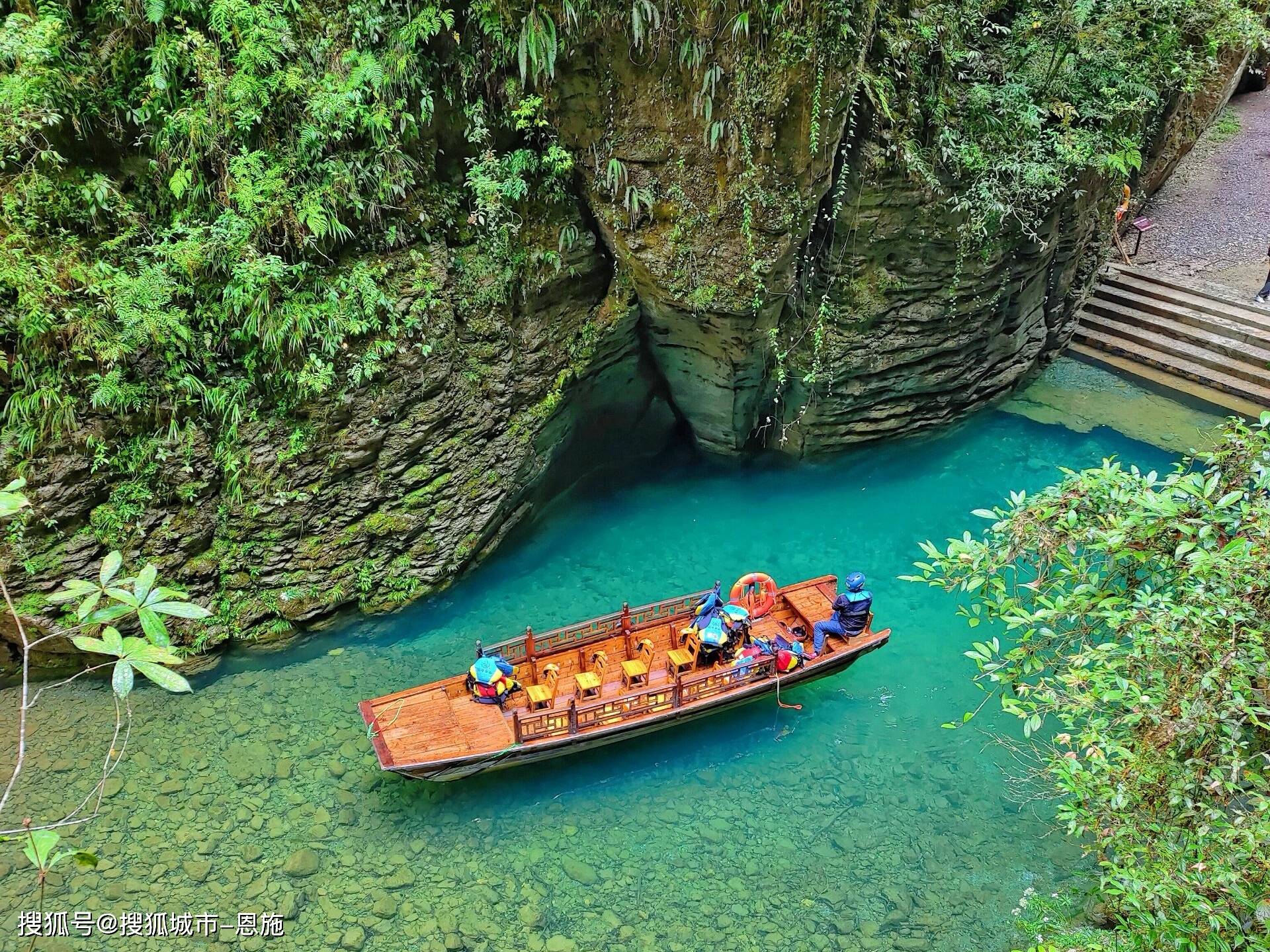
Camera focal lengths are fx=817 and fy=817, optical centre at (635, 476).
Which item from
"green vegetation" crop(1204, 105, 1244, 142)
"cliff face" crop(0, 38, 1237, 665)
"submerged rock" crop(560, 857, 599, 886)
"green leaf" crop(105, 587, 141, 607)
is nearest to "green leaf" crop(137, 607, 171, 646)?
"green leaf" crop(105, 587, 141, 607)

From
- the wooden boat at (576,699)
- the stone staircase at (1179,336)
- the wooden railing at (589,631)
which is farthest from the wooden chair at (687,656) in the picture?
the stone staircase at (1179,336)

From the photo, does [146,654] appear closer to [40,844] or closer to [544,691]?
[40,844]

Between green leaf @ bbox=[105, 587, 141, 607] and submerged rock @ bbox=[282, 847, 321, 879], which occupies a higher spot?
green leaf @ bbox=[105, 587, 141, 607]

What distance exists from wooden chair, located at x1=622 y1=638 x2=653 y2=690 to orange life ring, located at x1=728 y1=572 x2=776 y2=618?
4.15 feet

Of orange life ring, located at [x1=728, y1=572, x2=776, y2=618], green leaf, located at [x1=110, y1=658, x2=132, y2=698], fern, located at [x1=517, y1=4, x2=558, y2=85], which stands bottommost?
orange life ring, located at [x1=728, y1=572, x2=776, y2=618]

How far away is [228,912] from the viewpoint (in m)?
7.28

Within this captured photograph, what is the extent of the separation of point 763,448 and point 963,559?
8.06m

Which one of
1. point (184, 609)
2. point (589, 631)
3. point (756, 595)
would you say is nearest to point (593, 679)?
point (589, 631)

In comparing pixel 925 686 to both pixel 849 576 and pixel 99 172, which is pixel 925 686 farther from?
pixel 99 172

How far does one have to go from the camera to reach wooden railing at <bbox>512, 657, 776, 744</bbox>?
27.2 feet

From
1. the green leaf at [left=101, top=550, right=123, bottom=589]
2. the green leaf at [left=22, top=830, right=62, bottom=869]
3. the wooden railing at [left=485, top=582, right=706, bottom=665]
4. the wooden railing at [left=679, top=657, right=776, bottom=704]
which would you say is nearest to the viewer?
the green leaf at [left=22, top=830, right=62, bottom=869]

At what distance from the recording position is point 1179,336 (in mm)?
15547

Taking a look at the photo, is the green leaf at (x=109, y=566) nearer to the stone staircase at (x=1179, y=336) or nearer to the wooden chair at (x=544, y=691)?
the wooden chair at (x=544, y=691)

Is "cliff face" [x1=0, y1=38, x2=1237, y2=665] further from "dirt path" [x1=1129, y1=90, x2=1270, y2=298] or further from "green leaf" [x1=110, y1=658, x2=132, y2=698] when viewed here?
"green leaf" [x1=110, y1=658, x2=132, y2=698]
